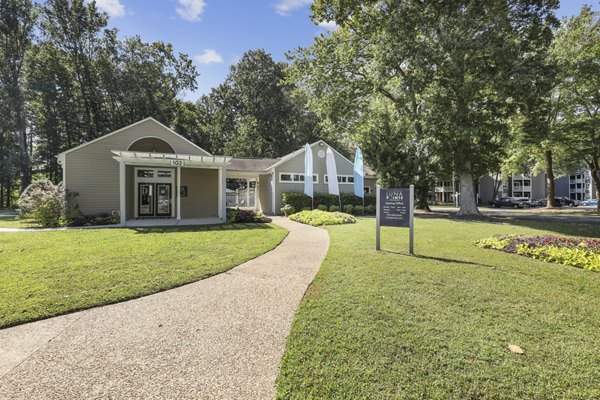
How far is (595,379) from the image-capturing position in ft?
8.29

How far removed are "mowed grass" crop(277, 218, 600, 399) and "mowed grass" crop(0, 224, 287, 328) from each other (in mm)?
2695

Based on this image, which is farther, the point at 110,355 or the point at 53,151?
the point at 53,151

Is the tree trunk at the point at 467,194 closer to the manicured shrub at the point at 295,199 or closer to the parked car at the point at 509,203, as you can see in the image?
the manicured shrub at the point at 295,199

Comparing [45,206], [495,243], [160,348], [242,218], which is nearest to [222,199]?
[242,218]

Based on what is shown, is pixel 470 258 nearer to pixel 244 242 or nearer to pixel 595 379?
pixel 595 379

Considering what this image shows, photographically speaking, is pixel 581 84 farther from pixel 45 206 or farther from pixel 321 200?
pixel 45 206

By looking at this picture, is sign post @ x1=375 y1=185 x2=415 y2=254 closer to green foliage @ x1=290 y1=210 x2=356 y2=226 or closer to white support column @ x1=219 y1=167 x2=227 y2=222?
green foliage @ x1=290 y1=210 x2=356 y2=226

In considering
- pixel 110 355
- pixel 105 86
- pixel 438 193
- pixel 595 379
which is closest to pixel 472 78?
pixel 595 379

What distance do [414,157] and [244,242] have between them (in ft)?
54.3

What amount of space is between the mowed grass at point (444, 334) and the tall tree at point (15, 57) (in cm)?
3277

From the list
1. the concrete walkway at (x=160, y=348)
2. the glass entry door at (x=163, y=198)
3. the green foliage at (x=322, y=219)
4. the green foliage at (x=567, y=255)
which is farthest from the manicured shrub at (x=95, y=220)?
the green foliage at (x=567, y=255)

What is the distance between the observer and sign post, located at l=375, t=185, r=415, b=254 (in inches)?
289

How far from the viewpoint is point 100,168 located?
1609 cm

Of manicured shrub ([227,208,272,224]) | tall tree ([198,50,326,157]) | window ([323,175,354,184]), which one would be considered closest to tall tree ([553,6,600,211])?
window ([323,175,354,184])
